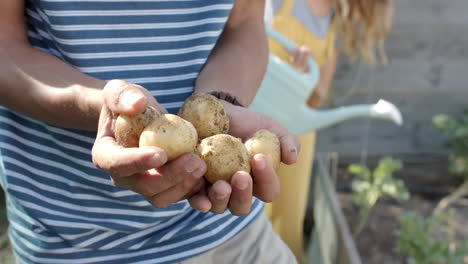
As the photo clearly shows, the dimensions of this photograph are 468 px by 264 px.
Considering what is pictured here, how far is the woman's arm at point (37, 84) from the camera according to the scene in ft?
3.45

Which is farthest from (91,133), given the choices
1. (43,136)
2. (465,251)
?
(465,251)

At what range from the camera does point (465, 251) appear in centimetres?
238

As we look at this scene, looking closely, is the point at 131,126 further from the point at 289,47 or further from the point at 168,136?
the point at 289,47

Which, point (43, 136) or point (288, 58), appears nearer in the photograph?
point (43, 136)

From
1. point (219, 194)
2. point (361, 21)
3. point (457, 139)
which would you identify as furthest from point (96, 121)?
point (457, 139)

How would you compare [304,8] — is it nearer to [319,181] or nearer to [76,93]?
[319,181]

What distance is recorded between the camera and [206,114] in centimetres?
113

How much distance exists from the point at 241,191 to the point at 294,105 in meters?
1.21

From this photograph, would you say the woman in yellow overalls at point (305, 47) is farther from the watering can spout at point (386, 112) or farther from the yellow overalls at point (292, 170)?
the watering can spout at point (386, 112)

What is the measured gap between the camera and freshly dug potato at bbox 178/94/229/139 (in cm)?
113

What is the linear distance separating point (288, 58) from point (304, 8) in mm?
289

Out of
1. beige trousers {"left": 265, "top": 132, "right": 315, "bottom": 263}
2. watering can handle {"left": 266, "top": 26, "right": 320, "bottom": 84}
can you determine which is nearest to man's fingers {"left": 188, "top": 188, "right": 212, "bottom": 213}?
watering can handle {"left": 266, "top": 26, "right": 320, "bottom": 84}

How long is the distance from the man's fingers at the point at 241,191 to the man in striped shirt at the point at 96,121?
0.06m

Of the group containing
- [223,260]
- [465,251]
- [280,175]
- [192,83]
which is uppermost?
[192,83]
